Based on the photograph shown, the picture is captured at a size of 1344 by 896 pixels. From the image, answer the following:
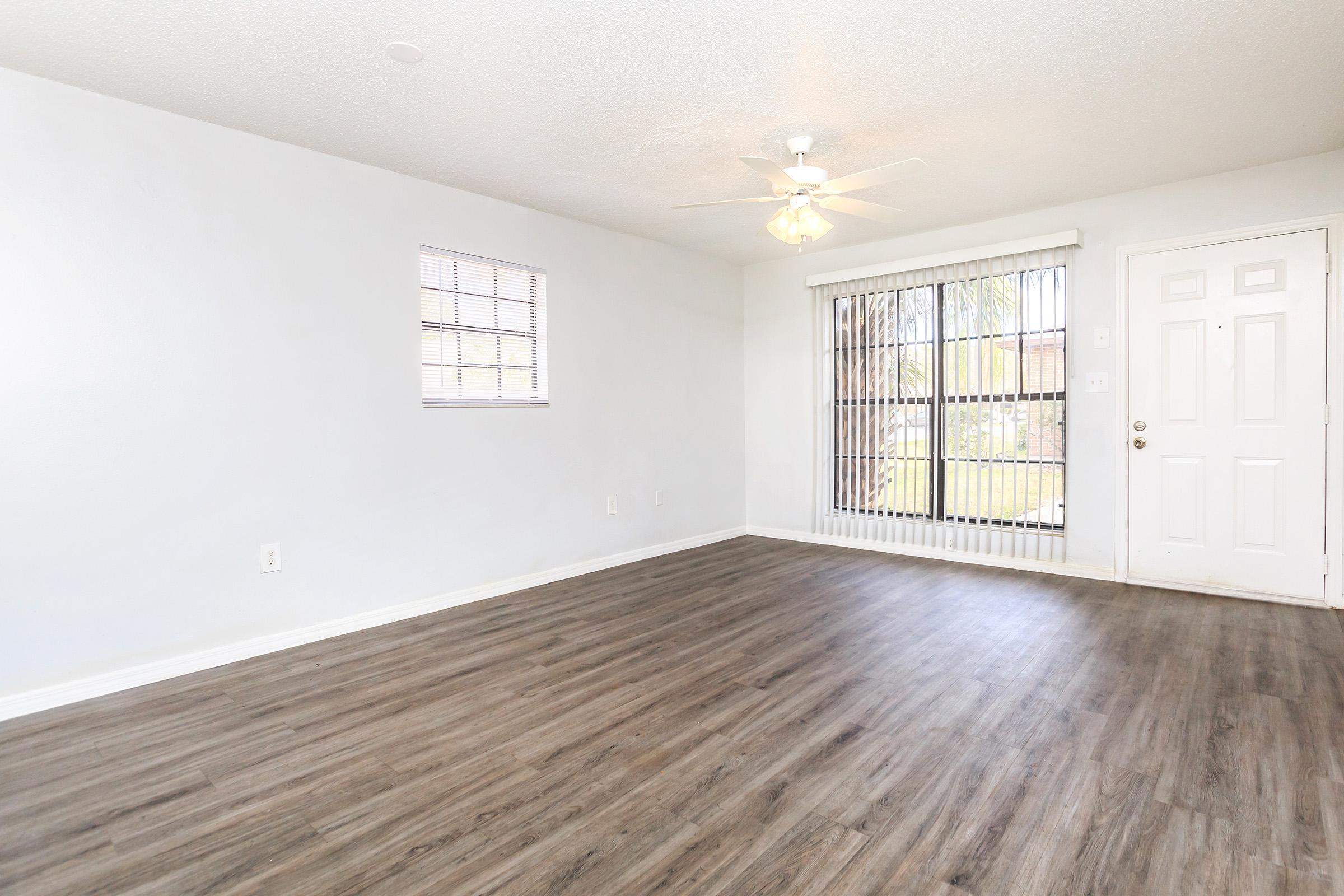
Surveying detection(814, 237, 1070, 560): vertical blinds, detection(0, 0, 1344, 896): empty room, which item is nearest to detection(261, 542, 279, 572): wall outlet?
detection(0, 0, 1344, 896): empty room

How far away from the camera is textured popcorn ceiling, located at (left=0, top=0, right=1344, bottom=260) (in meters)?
2.24

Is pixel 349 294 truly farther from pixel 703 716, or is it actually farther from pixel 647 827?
pixel 647 827

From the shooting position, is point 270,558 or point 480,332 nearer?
point 270,558

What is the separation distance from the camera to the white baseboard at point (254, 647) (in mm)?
2568

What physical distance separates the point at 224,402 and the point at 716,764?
2.70 metres

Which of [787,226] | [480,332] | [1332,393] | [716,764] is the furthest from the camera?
[480,332]

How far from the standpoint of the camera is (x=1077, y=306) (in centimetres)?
433

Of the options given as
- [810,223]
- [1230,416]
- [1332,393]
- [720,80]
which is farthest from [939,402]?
[720,80]

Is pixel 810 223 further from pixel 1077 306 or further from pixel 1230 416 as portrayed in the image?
pixel 1230 416

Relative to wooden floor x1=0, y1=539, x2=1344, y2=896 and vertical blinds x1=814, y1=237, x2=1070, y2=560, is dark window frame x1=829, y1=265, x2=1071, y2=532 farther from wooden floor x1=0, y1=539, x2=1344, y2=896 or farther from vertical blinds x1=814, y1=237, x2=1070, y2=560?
wooden floor x1=0, y1=539, x2=1344, y2=896

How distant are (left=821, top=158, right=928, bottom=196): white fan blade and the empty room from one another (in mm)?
36


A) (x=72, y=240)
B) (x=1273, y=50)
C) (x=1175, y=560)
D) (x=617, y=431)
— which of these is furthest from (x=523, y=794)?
(x=1175, y=560)

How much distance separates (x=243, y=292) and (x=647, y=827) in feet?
9.65

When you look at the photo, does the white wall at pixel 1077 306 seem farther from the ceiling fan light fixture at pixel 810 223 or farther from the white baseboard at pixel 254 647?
the white baseboard at pixel 254 647
